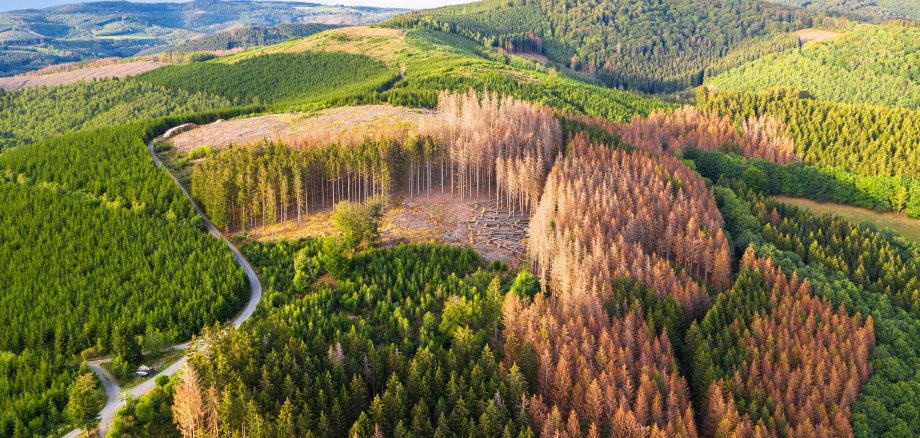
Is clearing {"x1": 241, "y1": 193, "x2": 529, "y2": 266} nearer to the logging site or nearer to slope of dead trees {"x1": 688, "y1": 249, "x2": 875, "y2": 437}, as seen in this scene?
the logging site

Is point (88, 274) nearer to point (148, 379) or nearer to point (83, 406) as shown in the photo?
point (148, 379)

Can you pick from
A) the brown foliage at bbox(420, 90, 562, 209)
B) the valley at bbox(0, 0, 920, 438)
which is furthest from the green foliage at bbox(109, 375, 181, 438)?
the brown foliage at bbox(420, 90, 562, 209)

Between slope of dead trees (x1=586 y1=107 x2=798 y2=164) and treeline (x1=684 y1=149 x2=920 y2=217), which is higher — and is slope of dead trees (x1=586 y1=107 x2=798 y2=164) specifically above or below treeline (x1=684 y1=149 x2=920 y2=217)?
above

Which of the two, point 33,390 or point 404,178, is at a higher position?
point 404,178

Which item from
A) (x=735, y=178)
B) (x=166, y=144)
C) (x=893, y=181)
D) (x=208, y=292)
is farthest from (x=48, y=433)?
(x=893, y=181)

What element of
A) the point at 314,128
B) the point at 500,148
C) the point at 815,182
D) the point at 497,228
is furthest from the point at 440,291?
the point at 815,182

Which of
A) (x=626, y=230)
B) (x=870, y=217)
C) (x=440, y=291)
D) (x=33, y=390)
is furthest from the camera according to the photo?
(x=870, y=217)

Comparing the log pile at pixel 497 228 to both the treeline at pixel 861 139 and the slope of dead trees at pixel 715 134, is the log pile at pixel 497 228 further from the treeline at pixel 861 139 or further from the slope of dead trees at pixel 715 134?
the treeline at pixel 861 139
